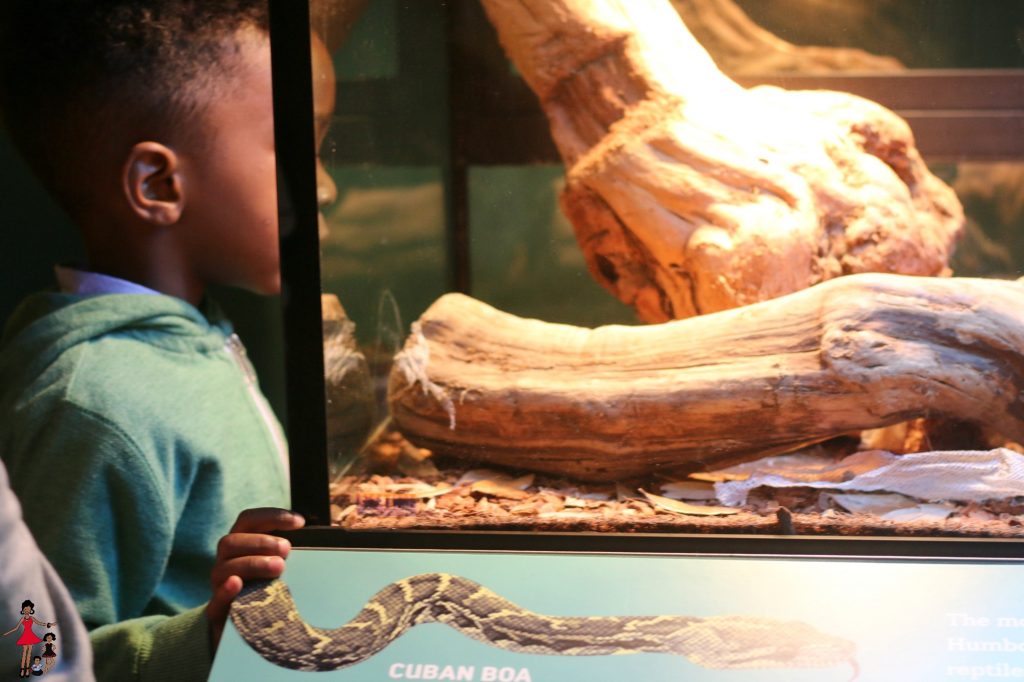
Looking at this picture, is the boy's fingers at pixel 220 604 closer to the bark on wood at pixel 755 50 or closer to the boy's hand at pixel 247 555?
the boy's hand at pixel 247 555

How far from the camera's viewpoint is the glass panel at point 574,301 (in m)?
1.08

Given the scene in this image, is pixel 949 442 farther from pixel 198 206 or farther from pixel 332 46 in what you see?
pixel 198 206

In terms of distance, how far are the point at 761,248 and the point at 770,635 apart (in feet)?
1.74

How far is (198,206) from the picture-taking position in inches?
53.9

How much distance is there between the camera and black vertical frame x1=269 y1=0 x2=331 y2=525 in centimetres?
102

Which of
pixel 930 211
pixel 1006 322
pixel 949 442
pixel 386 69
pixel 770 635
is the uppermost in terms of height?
pixel 386 69

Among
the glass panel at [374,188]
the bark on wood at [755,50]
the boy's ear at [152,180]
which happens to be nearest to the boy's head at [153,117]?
the boy's ear at [152,180]

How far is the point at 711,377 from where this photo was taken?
1.13 metres

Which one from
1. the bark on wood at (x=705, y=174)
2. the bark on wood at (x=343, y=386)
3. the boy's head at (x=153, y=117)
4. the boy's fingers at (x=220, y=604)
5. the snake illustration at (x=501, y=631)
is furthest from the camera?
the boy's head at (x=153, y=117)

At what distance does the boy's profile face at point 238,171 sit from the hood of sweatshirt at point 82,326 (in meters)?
0.11

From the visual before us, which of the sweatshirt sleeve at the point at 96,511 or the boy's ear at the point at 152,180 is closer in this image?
the sweatshirt sleeve at the point at 96,511

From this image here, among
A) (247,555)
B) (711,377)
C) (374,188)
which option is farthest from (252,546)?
(711,377)

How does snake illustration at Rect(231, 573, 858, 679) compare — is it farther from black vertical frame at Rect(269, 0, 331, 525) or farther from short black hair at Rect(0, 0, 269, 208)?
short black hair at Rect(0, 0, 269, 208)

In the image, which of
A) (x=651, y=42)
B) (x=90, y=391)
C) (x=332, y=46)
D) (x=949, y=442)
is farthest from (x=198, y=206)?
(x=949, y=442)
